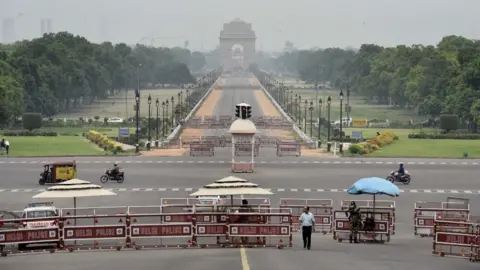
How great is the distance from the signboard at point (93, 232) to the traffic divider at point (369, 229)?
22.5ft

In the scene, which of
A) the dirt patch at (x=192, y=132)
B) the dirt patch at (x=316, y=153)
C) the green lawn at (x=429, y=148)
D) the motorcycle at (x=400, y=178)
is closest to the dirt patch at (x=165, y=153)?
the dirt patch at (x=316, y=153)

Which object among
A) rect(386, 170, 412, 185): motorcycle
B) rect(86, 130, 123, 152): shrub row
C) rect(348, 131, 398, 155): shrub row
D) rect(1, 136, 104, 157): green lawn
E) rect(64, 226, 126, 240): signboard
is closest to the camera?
rect(64, 226, 126, 240): signboard

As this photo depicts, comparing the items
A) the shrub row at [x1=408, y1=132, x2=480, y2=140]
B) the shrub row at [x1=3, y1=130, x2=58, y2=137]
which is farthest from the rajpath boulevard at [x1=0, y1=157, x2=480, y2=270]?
the shrub row at [x1=3, y1=130, x2=58, y2=137]

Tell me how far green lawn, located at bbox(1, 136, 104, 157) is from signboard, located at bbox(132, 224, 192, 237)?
38.8 m

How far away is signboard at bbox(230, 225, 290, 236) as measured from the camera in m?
28.4

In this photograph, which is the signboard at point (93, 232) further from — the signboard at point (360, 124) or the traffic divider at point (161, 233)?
the signboard at point (360, 124)

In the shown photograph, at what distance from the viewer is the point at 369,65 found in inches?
6860

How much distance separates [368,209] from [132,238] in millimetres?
8019

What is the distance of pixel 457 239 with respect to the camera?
27359mm

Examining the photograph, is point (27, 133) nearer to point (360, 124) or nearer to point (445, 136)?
point (360, 124)

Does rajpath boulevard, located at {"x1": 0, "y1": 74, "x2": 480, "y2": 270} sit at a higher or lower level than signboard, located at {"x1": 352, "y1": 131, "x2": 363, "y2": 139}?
lower

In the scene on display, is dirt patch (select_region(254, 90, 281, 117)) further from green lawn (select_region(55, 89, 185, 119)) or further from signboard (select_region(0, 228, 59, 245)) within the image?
signboard (select_region(0, 228, 59, 245))

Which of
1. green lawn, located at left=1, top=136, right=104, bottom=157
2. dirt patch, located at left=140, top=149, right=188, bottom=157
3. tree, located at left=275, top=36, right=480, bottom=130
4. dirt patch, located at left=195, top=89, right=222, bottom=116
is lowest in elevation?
dirt patch, located at left=140, top=149, right=188, bottom=157

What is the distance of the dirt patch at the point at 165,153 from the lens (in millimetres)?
68931
